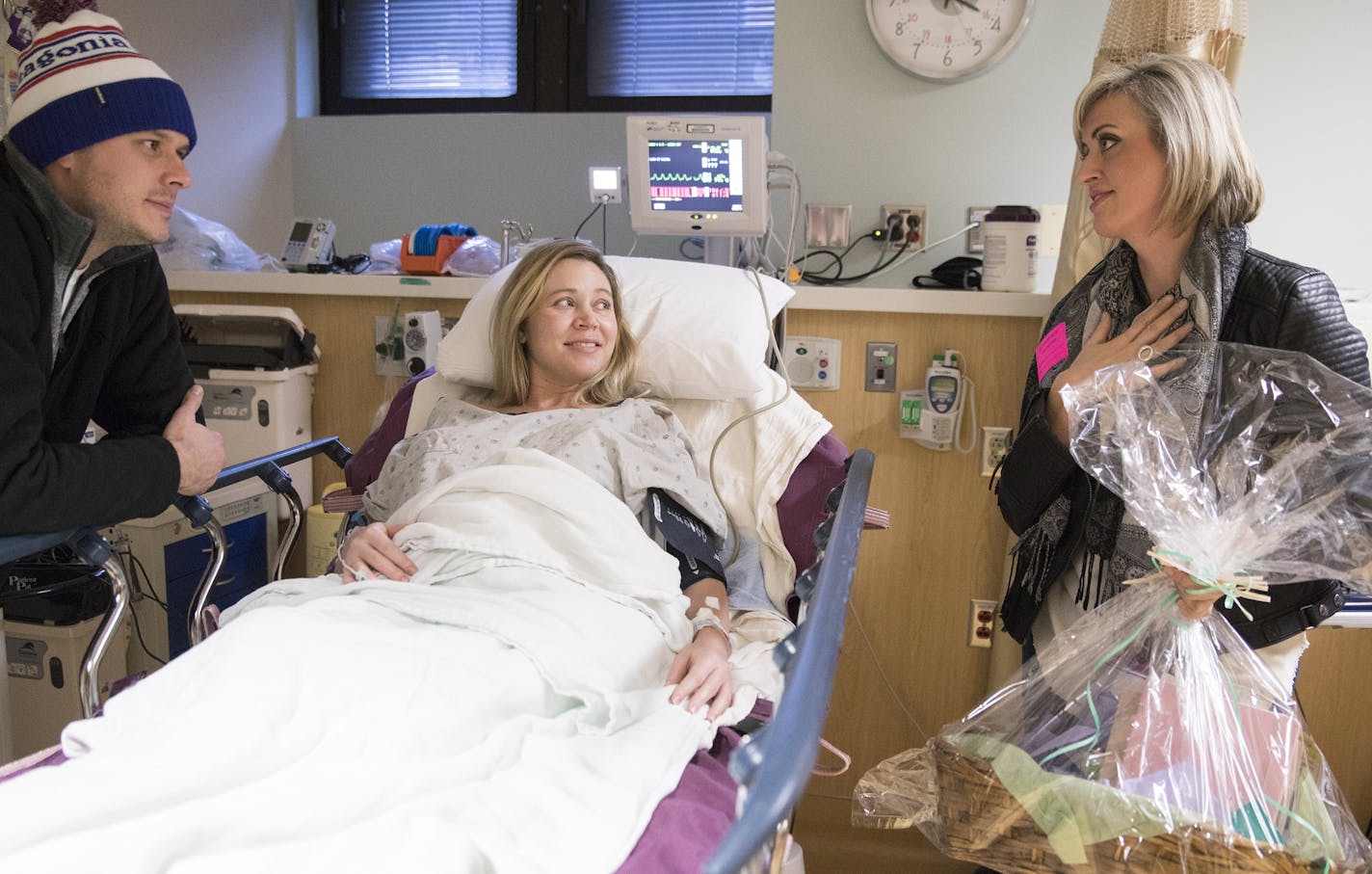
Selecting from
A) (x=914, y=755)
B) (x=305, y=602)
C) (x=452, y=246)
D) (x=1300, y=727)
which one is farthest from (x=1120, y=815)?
(x=452, y=246)

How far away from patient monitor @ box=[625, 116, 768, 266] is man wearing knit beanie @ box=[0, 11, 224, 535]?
991mm

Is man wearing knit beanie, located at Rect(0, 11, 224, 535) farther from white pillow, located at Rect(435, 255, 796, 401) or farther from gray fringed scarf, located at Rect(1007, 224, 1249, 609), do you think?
gray fringed scarf, located at Rect(1007, 224, 1249, 609)

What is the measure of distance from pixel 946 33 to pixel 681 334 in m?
1.35

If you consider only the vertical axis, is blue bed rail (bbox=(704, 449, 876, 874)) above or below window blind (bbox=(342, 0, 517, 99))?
below

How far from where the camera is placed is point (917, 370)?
2.39 metres

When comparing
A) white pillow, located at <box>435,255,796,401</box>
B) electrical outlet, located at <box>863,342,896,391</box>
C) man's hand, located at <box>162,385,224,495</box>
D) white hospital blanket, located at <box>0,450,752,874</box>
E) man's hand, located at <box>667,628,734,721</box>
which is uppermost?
white pillow, located at <box>435,255,796,401</box>

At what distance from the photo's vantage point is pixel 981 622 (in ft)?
8.00

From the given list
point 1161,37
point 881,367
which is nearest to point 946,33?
point 1161,37

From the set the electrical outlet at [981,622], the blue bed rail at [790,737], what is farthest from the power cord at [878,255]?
the blue bed rail at [790,737]

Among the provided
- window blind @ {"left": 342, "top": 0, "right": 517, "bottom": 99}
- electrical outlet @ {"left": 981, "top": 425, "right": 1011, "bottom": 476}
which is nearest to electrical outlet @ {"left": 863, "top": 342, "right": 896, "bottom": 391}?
electrical outlet @ {"left": 981, "top": 425, "right": 1011, "bottom": 476}

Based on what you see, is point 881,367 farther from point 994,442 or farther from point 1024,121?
point 1024,121

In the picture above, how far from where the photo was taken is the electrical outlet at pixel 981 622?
243 cm

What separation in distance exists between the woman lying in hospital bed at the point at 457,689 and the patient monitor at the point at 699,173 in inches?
23.3

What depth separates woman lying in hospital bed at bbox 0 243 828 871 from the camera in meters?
0.99
